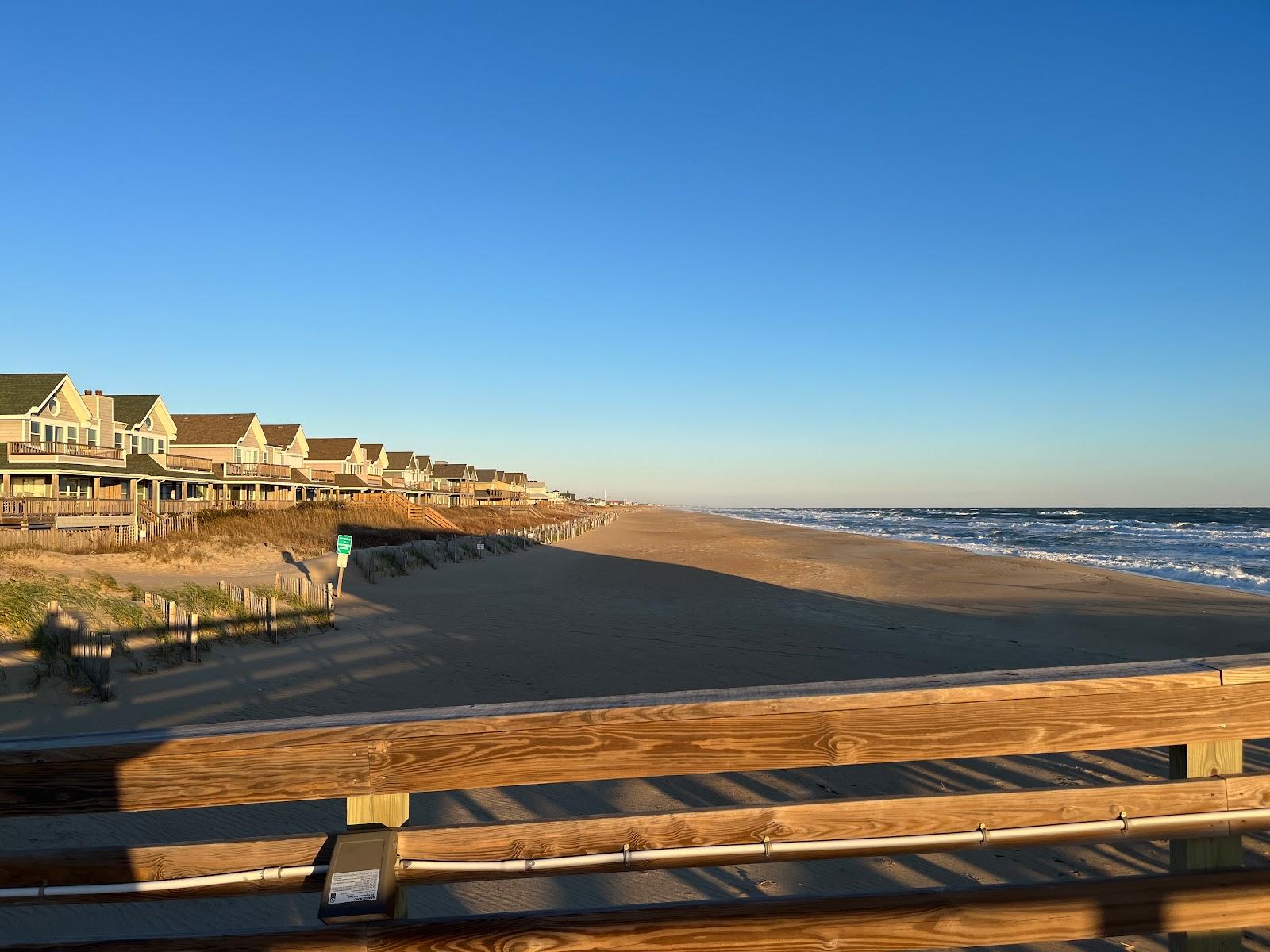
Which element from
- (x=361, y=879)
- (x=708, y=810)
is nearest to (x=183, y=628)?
(x=361, y=879)

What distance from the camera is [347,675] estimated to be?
998 centimetres

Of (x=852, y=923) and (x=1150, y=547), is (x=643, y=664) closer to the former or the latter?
(x=852, y=923)

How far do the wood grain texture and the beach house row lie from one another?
30772 millimetres

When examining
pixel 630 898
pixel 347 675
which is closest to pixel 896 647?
pixel 347 675

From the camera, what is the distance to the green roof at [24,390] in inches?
1319

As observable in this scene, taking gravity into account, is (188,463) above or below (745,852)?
above

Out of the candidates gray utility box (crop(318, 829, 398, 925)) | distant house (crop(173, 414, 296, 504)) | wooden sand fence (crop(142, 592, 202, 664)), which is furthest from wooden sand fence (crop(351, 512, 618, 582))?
distant house (crop(173, 414, 296, 504))

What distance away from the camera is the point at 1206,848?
7.26ft

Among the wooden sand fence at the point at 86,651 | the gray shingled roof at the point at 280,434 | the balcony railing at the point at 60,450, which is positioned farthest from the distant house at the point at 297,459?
the wooden sand fence at the point at 86,651

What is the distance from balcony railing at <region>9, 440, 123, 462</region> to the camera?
3203 cm

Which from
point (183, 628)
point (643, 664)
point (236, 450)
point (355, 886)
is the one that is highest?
point (236, 450)

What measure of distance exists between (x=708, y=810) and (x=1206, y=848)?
1436 millimetres

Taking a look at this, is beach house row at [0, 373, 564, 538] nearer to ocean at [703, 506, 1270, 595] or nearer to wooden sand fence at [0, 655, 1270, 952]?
wooden sand fence at [0, 655, 1270, 952]

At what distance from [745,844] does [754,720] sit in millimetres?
338
